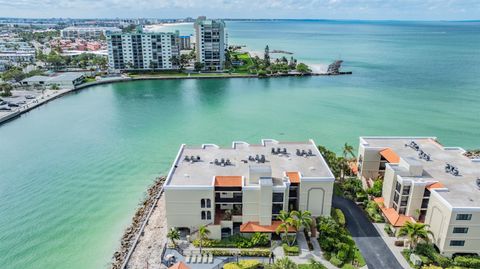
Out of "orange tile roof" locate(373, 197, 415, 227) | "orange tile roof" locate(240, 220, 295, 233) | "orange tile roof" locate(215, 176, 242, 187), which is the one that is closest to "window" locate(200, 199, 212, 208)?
"orange tile roof" locate(215, 176, 242, 187)

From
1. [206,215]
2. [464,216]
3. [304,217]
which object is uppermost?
[464,216]

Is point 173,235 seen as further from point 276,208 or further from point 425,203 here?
point 425,203

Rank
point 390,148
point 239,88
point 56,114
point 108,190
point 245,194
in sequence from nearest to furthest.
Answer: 1. point 245,194
2. point 390,148
3. point 108,190
4. point 56,114
5. point 239,88

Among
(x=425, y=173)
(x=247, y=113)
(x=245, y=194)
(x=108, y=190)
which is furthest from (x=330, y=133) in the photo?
(x=108, y=190)

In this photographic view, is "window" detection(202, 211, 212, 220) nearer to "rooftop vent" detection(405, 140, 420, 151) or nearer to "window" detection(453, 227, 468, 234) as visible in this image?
"window" detection(453, 227, 468, 234)

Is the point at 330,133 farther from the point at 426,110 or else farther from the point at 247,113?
the point at 426,110

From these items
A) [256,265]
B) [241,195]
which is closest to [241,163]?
[241,195]

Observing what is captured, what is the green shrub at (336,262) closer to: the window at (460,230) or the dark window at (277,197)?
the dark window at (277,197)
